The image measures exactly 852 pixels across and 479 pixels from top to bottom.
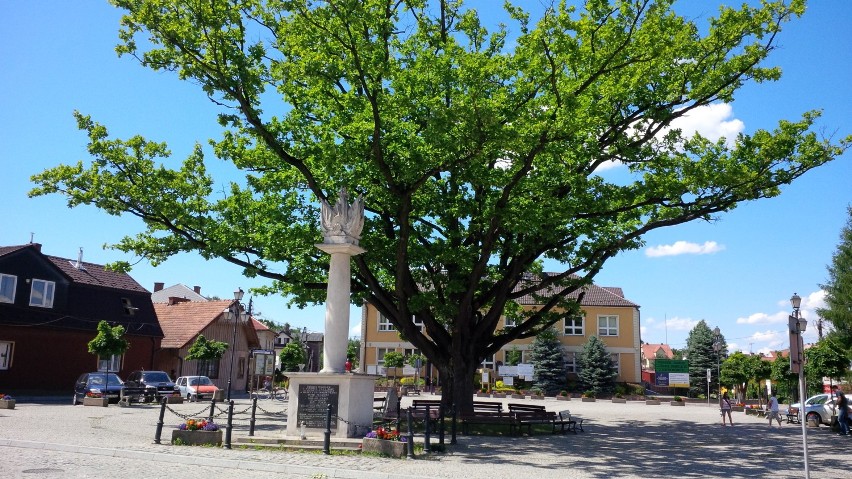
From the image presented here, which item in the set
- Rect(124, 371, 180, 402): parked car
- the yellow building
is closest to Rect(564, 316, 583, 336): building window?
the yellow building


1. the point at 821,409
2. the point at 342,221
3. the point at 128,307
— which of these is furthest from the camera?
the point at 128,307

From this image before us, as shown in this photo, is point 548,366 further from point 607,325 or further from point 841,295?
point 841,295

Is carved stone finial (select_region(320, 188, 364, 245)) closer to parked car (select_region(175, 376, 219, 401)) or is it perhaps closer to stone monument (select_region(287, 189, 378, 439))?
stone monument (select_region(287, 189, 378, 439))

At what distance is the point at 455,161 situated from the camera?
16797 millimetres

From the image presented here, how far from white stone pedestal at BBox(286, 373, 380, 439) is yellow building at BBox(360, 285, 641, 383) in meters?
40.6

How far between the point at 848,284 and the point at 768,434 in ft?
103

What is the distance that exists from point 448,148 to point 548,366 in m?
40.3

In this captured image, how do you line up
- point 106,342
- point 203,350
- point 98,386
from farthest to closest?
point 203,350 < point 106,342 < point 98,386

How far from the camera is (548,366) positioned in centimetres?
5331

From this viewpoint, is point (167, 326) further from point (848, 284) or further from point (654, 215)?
point (848, 284)

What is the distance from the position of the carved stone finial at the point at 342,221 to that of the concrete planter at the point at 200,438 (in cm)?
516

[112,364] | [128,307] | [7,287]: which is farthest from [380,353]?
[7,287]

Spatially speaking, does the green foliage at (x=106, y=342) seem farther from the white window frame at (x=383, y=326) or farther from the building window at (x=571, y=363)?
the building window at (x=571, y=363)

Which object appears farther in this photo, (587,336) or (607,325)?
(607,325)
